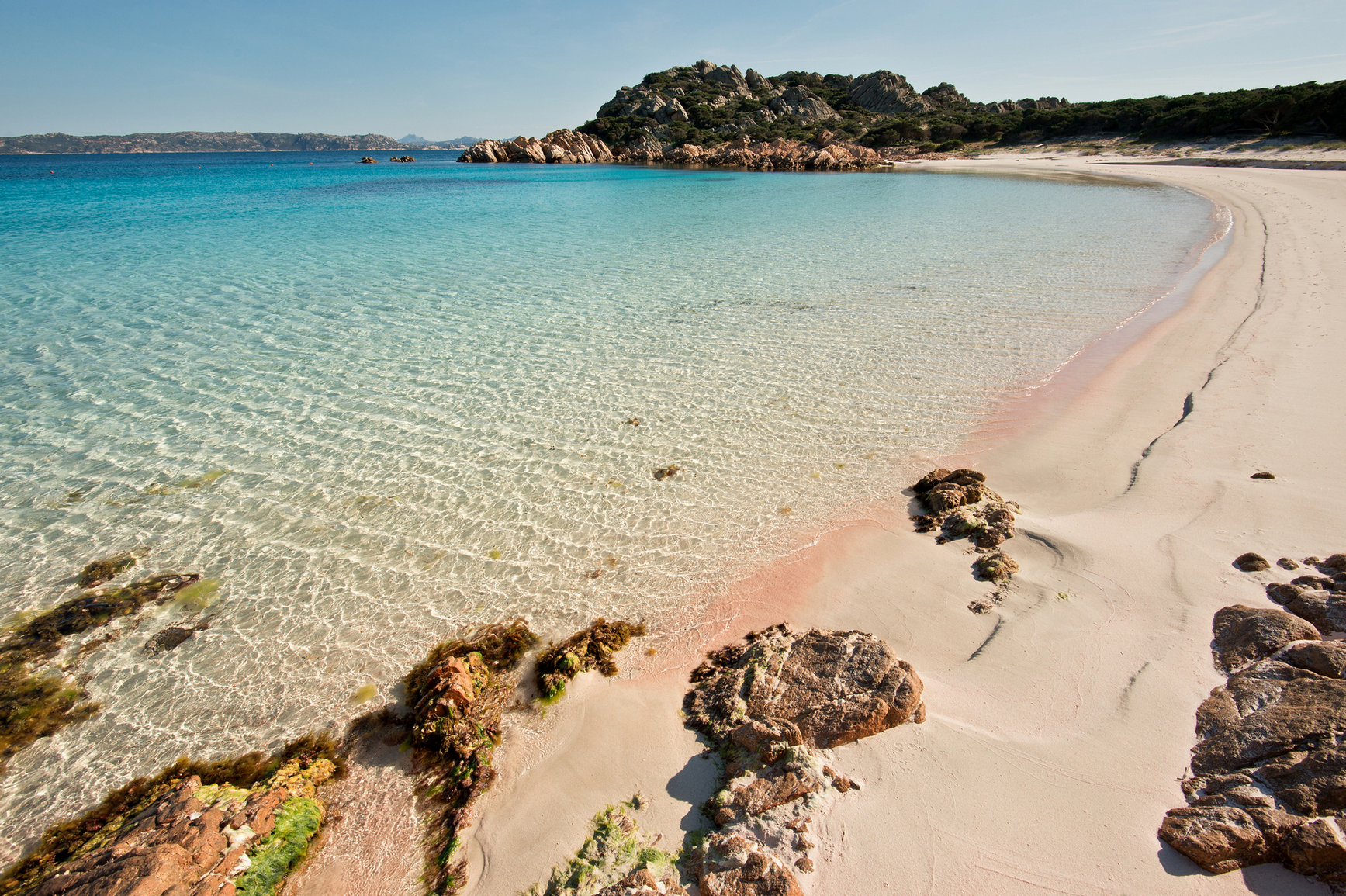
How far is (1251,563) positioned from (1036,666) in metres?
2.06

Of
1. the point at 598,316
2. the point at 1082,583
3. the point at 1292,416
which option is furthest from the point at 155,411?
the point at 1292,416

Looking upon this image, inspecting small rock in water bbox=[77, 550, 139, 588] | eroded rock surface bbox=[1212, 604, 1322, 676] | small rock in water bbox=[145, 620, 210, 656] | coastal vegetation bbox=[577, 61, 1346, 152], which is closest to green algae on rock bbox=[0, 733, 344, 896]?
small rock in water bbox=[145, 620, 210, 656]

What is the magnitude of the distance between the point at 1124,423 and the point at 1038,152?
73313 mm

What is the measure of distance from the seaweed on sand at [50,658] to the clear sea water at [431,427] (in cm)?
→ 17

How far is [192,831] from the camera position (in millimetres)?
2953

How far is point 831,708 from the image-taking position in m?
3.42

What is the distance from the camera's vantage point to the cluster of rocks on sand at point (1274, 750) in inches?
95.8

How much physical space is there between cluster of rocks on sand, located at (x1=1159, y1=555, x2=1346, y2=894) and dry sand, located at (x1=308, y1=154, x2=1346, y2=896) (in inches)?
3.4

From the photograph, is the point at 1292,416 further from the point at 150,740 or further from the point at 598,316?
the point at 150,740

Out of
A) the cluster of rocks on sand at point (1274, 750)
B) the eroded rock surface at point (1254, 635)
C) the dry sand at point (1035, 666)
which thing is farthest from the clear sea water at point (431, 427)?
the cluster of rocks on sand at point (1274, 750)

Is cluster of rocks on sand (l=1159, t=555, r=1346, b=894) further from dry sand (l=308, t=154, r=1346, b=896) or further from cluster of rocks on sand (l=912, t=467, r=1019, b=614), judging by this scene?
cluster of rocks on sand (l=912, t=467, r=1019, b=614)

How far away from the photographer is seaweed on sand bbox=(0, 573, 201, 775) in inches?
153

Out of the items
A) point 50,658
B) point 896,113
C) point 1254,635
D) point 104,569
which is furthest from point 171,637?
point 896,113

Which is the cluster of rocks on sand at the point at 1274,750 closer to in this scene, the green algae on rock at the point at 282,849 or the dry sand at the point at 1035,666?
the dry sand at the point at 1035,666
